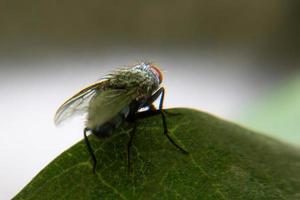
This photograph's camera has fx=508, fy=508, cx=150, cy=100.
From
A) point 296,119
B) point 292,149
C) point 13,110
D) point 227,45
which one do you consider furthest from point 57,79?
point 292,149

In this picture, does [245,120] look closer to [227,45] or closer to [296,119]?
[296,119]

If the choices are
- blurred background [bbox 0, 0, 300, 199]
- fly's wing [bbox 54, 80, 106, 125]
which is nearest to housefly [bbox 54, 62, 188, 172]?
fly's wing [bbox 54, 80, 106, 125]

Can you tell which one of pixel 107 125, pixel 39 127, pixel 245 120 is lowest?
pixel 39 127

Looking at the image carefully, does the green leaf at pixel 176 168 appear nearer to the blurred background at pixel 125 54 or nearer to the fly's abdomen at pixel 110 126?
the fly's abdomen at pixel 110 126

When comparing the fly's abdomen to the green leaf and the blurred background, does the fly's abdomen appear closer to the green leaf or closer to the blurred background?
the green leaf

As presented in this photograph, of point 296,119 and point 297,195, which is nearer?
point 297,195

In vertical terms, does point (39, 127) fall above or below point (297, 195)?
below

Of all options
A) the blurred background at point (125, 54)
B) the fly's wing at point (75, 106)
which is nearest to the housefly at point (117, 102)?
the fly's wing at point (75, 106)
